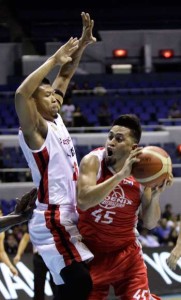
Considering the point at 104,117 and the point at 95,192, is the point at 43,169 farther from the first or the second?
the point at 104,117

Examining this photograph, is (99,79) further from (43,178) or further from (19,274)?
(43,178)

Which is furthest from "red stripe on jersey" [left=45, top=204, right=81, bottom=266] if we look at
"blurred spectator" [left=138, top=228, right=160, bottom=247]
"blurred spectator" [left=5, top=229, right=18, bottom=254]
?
"blurred spectator" [left=138, top=228, right=160, bottom=247]

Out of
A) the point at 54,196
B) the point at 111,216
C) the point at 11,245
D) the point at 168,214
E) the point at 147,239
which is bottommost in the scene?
the point at 168,214

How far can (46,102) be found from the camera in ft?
14.7

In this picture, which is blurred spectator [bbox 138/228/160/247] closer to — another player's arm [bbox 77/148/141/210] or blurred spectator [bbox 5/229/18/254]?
blurred spectator [bbox 5/229/18/254]

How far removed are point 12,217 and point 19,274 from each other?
4121 millimetres

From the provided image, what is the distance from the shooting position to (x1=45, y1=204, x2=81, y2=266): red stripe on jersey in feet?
14.4

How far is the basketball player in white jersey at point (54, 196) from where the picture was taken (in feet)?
14.2

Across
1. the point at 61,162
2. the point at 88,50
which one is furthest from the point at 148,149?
the point at 88,50

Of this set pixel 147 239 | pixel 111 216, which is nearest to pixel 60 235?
pixel 111 216

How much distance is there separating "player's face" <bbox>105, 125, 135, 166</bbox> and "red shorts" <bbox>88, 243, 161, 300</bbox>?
0.64 m

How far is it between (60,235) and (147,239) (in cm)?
708

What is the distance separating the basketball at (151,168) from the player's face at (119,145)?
0.57 feet

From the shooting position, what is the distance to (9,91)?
60.4 ft
